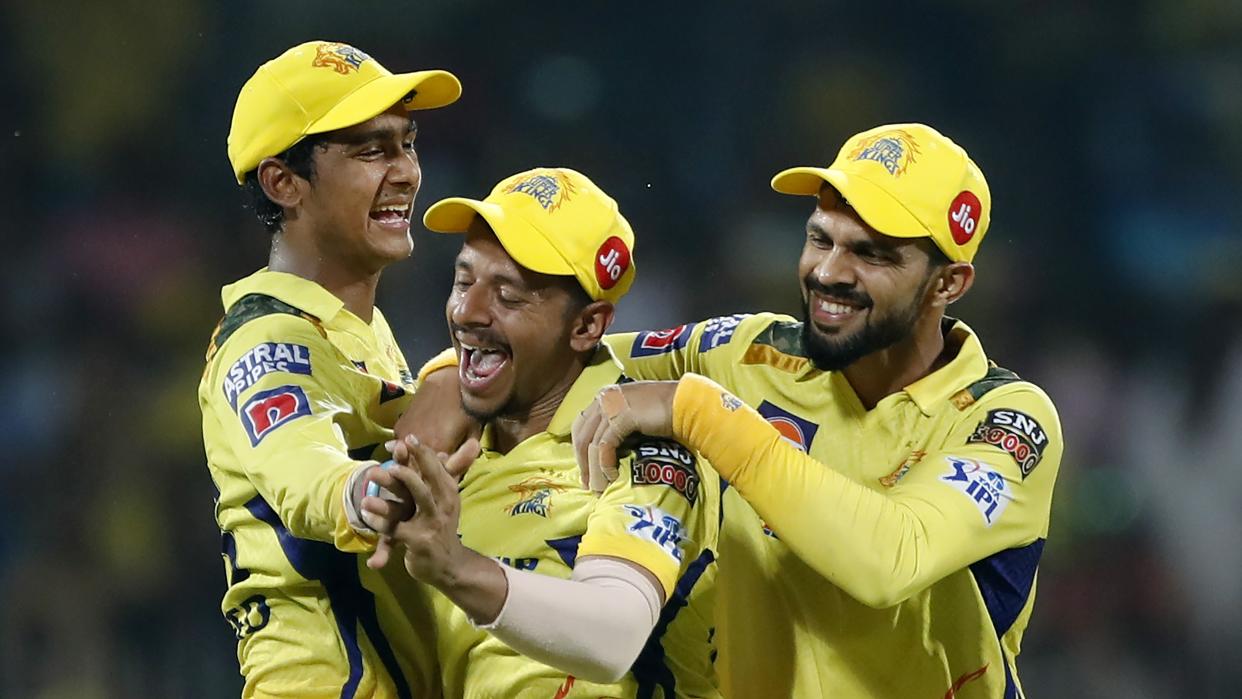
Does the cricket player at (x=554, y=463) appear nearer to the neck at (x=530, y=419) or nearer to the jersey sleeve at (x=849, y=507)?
the neck at (x=530, y=419)

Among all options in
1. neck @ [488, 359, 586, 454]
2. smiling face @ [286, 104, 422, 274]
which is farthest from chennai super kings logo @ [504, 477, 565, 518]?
smiling face @ [286, 104, 422, 274]

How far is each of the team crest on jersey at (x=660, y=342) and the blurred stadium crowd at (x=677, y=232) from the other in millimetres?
1841

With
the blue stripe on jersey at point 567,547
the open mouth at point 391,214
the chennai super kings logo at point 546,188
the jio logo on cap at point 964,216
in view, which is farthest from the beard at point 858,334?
the open mouth at point 391,214

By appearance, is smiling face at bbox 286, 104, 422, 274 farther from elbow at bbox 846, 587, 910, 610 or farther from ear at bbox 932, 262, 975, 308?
elbow at bbox 846, 587, 910, 610

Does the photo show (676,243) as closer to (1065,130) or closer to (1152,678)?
(1065,130)

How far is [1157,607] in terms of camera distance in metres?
4.93

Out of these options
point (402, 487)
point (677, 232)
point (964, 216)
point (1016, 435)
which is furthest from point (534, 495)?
point (677, 232)

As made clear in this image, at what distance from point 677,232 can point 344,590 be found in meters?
2.65

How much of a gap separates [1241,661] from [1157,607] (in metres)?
0.29

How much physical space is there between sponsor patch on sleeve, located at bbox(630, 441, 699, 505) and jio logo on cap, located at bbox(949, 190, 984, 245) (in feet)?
2.33

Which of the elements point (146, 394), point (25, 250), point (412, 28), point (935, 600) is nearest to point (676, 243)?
point (412, 28)

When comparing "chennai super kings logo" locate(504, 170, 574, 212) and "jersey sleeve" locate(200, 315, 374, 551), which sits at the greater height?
"chennai super kings logo" locate(504, 170, 574, 212)

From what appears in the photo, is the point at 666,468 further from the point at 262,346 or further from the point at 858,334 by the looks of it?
the point at 262,346

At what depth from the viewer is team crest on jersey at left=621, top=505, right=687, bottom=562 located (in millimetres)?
2453
